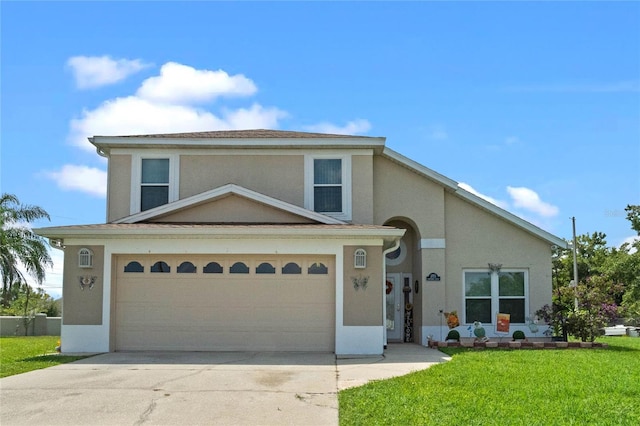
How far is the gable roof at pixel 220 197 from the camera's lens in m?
16.9

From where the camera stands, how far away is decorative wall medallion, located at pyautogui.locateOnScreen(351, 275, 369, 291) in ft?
50.3

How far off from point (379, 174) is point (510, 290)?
15.5 feet

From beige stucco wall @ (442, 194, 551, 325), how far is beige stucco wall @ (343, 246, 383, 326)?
13.8ft

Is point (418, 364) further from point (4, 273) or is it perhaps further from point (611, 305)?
point (4, 273)

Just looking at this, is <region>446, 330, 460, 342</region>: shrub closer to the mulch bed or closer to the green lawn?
the mulch bed

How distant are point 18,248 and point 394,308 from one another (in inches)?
635

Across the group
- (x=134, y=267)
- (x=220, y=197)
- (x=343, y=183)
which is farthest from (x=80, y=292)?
(x=343, y=183)

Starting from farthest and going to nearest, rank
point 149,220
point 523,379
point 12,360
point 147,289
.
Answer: point 149,220
point 147,289
point 12,360
point 523,379

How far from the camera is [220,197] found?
56.7 ft

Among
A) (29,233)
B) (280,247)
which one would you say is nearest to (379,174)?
(280,247)

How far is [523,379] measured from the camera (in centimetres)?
1091

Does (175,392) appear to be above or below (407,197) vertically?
below

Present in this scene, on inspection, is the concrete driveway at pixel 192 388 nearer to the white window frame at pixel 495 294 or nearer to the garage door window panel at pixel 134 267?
the garage door window panel at pixel 134 267

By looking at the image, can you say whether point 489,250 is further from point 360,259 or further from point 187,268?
point 187,268
